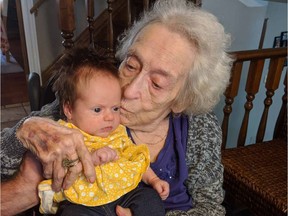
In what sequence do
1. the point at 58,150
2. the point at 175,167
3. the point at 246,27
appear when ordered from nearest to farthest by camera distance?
the point at 58,150 → the point at 175,167 → the point at 246,27

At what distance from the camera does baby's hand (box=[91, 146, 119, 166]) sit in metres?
0.85

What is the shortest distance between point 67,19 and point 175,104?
28.1 inches

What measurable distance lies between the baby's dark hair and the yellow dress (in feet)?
0.33

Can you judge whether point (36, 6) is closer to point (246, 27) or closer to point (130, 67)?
point (246, 27)

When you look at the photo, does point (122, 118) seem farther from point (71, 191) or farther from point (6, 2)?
point (6, 2)

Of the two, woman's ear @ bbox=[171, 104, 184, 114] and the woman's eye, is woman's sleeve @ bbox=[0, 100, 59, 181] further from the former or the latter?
woman's ear @ bbox=[171, 104, 184, 114]

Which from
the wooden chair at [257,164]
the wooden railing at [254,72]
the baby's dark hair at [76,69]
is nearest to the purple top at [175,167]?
the baby's dark hair at [76,69]

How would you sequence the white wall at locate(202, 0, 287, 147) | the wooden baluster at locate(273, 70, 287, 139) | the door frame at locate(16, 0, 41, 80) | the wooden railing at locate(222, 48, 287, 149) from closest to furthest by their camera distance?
1. the wooden railing at locate(222, 48, 287, 149)
2. the wooden baluster at locate(273, 70, 287, 139)
3. the white wall at locate(202, 0, 287, 147)
4. the door frame at locate(16, 0, 41, 80)

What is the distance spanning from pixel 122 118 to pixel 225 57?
0.53 m

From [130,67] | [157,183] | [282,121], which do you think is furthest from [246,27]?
[157,183]

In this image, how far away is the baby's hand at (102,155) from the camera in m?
0.85

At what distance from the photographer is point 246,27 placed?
8.96 ft

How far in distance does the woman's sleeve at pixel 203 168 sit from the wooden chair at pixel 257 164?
41 centimetres

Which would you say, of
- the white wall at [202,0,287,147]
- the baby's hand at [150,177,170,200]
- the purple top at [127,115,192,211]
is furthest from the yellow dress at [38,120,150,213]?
the white wall at [202,0,287,147]
